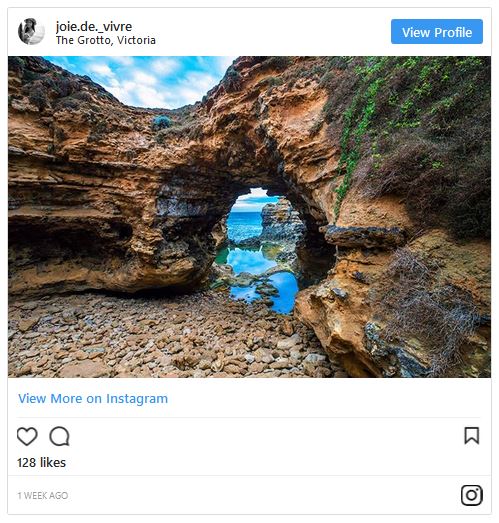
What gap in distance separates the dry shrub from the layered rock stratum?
0.02 m

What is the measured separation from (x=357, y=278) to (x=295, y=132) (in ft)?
12.7

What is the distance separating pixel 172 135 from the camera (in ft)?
24.7

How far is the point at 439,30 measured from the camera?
2570 millimetres

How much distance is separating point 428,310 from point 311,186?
364 cm

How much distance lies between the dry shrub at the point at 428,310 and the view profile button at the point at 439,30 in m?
2.36

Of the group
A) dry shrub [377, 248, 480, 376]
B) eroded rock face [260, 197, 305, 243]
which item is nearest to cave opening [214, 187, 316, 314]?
eroded rock face [260, 197, 305, 243]

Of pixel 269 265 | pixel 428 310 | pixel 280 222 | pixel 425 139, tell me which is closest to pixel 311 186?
pixel 425 139

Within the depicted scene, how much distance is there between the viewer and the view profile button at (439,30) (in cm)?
253

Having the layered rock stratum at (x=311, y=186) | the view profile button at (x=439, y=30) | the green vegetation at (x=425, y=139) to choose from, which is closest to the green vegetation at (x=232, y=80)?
the layered rock stratum at (x=311, y=186)

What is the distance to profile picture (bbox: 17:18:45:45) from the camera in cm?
288
